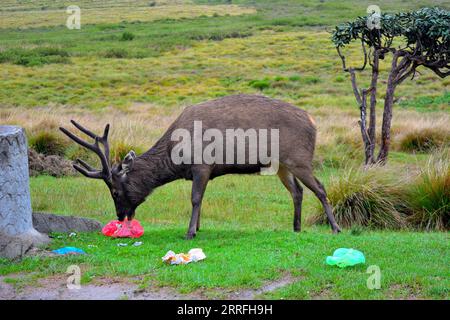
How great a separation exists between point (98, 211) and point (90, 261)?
531cm

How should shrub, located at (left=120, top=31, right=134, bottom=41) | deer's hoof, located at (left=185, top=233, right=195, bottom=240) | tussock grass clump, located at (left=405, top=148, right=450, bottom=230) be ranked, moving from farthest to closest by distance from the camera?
1. shrub, located at (left=120, top=31, right=134, bottom=41)
2. tussock grass clump, located at (left=405, top=148, right=450, bottom=230)
3. deer's hoof, located at (left=185, top=233, right=195, bottom=240)

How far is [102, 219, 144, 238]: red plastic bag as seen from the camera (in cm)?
1068

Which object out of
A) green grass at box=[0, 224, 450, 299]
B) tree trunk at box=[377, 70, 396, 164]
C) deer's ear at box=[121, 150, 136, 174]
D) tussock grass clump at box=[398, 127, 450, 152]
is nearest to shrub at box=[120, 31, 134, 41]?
tussock grass clump at box=[398, 127, 450, 152]

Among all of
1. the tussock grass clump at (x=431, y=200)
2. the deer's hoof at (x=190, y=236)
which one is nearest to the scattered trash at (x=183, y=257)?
the deer's hoof at (x=190, y=236)

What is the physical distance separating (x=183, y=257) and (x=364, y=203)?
5.28 metres

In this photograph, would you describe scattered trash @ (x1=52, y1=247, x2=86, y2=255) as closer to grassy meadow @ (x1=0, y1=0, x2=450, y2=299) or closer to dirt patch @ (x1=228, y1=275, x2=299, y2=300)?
grassy meadow @ (x1=0, y1=0, x2=450, y2=299)

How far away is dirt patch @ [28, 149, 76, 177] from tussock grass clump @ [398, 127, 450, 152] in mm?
9442

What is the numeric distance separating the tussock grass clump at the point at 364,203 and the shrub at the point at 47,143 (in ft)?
30.8

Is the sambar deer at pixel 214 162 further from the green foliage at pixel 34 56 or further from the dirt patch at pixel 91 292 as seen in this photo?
the green foliage at pixel 34 56

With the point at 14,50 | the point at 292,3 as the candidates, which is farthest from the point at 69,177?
the point at 292,3

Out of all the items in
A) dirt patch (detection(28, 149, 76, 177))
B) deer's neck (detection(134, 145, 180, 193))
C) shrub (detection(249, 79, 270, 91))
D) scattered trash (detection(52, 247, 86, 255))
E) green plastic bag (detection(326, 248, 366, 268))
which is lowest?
shrub (detection(249, 79, 270, 91))

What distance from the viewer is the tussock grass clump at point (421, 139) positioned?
20.8 m

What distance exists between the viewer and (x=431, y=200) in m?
12.6
